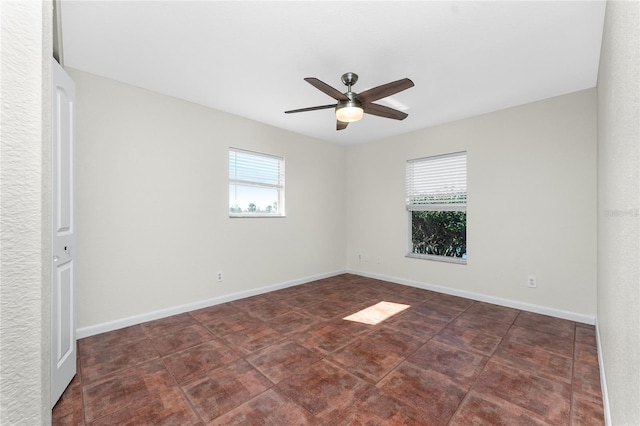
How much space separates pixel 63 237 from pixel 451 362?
10.0 ft

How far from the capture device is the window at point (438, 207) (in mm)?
4160

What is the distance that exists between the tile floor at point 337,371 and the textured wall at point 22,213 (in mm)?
1456

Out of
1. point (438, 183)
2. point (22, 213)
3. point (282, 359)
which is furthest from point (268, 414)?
point (438, 183)

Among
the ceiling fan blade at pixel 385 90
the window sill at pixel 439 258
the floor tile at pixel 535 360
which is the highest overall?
the ceiling fan blade at pixel 385 90

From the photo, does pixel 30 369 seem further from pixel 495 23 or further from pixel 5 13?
pixel 495 23

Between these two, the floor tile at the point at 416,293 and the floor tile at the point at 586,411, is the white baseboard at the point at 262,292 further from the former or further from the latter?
the floor tile at the point at 586,411

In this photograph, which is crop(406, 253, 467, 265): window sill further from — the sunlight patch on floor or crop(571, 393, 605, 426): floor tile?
crop(571, 393, 605, 426): floor tile

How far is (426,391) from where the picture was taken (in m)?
1.91

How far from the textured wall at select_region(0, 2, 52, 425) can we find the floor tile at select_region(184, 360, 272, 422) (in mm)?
1457

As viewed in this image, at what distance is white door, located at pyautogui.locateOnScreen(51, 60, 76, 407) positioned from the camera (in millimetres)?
1803

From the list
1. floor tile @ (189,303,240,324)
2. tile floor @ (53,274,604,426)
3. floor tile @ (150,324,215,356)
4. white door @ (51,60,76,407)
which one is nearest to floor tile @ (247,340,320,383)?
tile floor @ (53,274,604,426)

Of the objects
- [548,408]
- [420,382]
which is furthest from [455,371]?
[548,408]

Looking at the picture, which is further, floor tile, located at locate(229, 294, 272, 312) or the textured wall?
floor tile, located at locate(229, 294, 272, 312)

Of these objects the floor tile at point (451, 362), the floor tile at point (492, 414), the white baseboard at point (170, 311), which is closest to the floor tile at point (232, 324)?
the white baseboard at point (170, 311)
